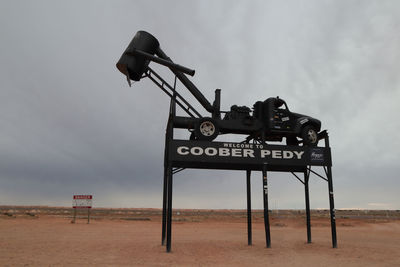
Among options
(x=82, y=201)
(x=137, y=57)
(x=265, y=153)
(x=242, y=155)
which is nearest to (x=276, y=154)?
(x=265, y=153)

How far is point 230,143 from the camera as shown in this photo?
15984 millimetres

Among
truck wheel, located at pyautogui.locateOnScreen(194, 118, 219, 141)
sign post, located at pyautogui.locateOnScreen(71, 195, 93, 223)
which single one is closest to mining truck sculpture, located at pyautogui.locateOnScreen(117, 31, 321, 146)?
truck wheel, located at pyautogui.locateOnScreen(194, 118, 219, 141)

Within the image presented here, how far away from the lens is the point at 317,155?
666 inches

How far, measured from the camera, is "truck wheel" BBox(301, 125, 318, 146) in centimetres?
1734

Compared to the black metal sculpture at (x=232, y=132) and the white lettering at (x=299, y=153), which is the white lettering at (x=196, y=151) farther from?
the white lettering at (x=299, y=153)

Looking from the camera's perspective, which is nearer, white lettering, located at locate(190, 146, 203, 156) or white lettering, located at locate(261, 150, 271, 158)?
white lettering, located at locate(190, 146, 203, 156)

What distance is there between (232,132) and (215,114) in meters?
1.44

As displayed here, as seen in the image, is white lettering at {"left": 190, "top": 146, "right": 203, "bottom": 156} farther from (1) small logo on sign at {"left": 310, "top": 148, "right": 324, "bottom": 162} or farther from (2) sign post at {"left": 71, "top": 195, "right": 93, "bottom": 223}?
(2) sign post at {"left": 71, "top": 195, "right": 93, "bottom": 223}

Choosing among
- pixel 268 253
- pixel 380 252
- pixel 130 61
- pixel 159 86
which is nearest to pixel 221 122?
pixel 159 86

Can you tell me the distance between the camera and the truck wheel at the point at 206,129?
15938 millimetres

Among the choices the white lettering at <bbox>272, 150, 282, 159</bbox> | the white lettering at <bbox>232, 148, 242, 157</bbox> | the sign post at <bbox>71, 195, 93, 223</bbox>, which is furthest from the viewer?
the sign post at <bbox>71, 195, 93, 223</bbox>

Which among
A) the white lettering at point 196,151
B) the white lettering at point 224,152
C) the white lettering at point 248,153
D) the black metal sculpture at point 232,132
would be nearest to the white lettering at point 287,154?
the black metal sculpture at point 232,132

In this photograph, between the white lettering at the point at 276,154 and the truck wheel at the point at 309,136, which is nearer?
the white lettering at the point at 276,154

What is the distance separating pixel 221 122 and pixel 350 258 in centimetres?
895
